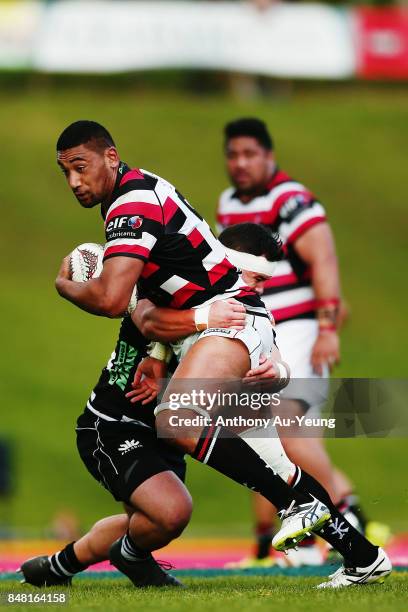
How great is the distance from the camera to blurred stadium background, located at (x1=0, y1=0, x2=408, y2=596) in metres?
24.2

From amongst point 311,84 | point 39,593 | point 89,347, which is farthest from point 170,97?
point 39,593

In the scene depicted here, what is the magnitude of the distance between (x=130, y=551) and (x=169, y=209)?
65.4 inches

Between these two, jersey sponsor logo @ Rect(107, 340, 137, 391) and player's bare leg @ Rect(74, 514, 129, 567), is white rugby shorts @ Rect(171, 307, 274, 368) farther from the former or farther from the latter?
player's bare leg @ Rect(74, 514, 129, 567)

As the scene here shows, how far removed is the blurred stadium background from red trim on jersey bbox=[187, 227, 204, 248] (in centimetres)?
1482

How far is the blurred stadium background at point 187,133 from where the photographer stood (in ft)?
79.3

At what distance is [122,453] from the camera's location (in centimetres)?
622

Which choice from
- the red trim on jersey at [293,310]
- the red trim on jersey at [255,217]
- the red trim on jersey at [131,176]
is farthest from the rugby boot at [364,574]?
the red trim on jersey at [255,217]

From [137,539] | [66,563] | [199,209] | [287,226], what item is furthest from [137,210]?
[199,209]

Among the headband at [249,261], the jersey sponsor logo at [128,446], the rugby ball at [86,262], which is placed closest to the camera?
the rugby ball at [86,262]

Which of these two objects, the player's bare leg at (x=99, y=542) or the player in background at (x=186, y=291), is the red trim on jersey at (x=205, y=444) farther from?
the player's bare leg at (x=99, y=542)

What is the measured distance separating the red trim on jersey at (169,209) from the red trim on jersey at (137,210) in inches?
2.0

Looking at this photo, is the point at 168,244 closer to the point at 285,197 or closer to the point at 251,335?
the point at 251,335

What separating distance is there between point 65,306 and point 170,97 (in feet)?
41.3

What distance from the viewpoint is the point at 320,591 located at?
574 centimetres
